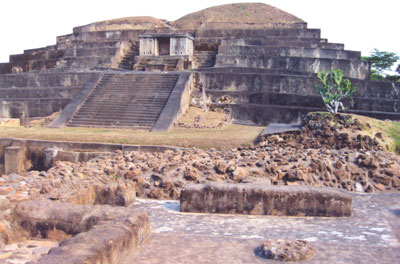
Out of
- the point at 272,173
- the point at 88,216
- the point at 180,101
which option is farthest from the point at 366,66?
the point at 88,216

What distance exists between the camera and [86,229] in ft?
12.1

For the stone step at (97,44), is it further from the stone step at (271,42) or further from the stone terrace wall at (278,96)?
the stone terrace wall at (278,96)

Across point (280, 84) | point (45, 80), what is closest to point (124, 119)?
point (280, 84)

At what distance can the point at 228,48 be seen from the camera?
1938 cm

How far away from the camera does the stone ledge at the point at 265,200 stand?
4.64 m

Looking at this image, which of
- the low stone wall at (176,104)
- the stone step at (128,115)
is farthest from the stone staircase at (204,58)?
the stone step at (128,115)

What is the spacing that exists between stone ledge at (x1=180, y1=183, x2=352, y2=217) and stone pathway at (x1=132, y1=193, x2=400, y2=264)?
10cm

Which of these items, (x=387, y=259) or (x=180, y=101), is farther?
(x=180, y=101)

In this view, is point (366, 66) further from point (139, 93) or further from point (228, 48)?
point (139, 93)

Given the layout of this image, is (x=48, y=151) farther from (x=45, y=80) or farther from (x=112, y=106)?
(x=45, y=80)

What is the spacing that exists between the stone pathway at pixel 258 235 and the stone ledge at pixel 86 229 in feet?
0.72

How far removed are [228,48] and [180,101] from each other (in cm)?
645

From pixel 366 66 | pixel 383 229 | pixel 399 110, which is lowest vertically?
pixel 383 229

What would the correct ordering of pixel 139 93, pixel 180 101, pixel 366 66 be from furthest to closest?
pixel 366 66 < pixel 139 93 < pixel 180 101
